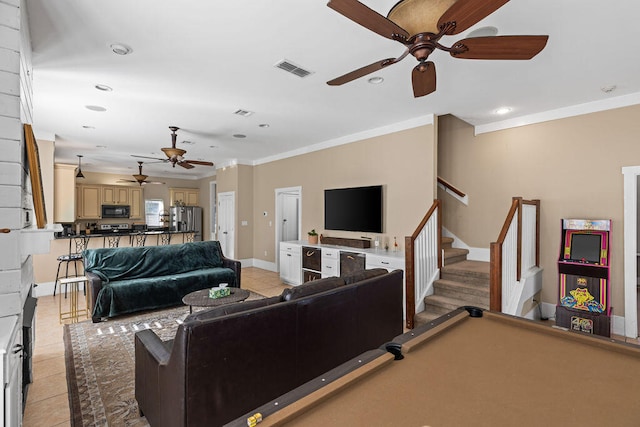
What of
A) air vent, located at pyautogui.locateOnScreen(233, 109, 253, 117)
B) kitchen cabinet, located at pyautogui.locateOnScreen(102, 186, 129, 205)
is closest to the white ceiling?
air vent, located at pyautogui.locateOnScreen(233, 109, 253, 117)

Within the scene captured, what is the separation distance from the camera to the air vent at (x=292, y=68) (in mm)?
2961

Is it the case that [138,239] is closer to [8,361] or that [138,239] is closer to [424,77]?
[8,361]

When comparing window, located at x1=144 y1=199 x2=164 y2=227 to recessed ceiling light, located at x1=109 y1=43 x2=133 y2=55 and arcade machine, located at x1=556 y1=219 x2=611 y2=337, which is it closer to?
recessed ceiling light, located at x1=109 y1=43 x2=133 y2=55

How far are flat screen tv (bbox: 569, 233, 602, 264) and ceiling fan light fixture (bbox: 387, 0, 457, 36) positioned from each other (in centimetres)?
355

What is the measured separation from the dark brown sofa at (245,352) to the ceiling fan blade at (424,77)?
5.44ft

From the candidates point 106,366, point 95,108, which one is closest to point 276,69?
point 95,108

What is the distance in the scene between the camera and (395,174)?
4.98 meters

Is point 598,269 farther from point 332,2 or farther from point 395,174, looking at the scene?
point 332,2

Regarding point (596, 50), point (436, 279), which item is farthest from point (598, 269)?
point (596, 50)

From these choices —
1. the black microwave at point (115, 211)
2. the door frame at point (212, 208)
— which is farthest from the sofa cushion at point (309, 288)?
the black microwave at point (115, 211)

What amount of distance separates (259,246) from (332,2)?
23.1 ft

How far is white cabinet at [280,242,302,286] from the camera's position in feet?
19.2

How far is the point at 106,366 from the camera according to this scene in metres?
2.93

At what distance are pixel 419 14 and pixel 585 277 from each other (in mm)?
3799
